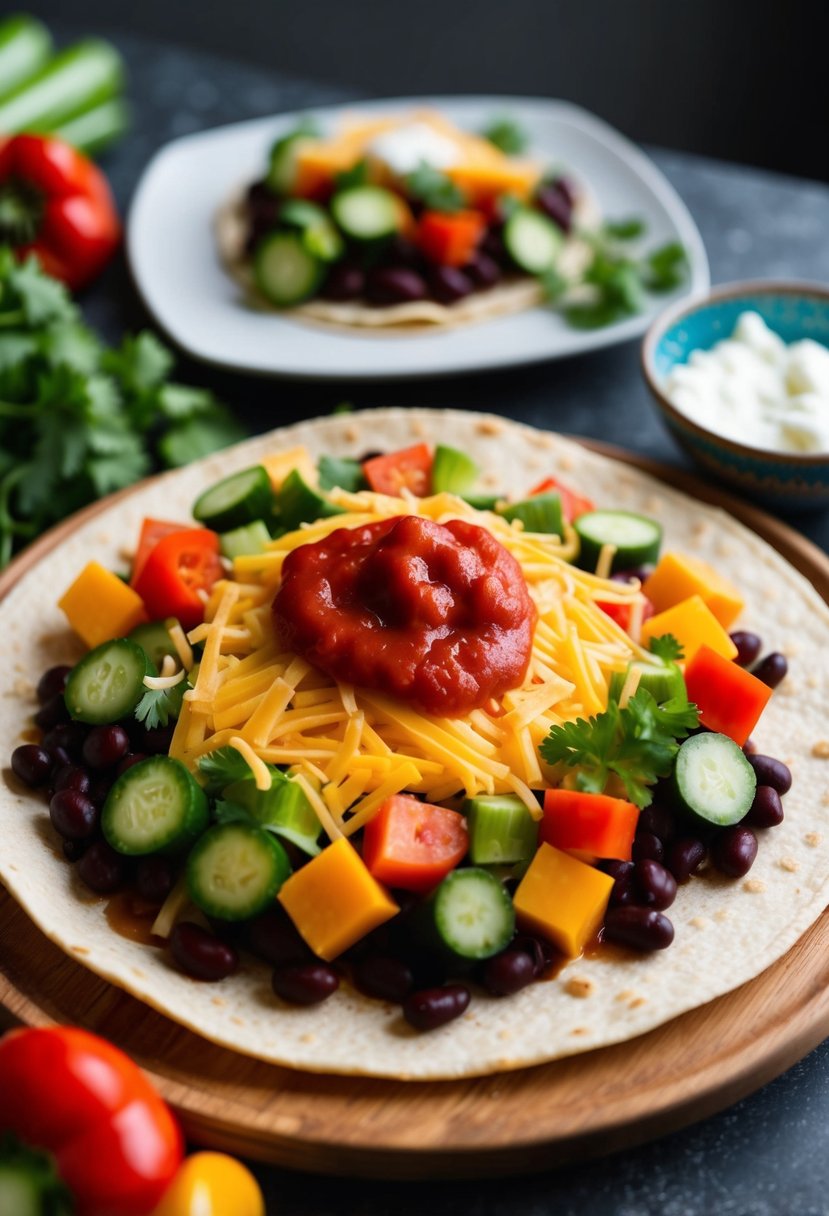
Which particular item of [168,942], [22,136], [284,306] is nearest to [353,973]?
[168,942]

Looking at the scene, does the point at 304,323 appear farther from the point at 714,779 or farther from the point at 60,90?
the point at 714,779

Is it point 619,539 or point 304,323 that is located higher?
point 304,323

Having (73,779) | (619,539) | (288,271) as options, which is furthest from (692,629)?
(288,271)

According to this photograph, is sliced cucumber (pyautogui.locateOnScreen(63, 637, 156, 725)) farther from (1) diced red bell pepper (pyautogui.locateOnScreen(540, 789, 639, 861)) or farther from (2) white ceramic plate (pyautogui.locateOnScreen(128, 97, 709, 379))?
(2) white ceramic plate (pyautogui.locateOnScreen(128, 97, 709, 379))

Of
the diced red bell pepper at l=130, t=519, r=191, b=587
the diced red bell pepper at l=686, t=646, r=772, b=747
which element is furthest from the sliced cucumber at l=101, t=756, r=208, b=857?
the diced red bell pepper at l=686, t=646, r=772, b=747

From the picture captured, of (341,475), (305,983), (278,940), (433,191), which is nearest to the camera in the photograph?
(305,983)

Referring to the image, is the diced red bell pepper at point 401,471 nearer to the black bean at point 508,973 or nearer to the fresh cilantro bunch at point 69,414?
the fresh cilantro bunch at point 69,414

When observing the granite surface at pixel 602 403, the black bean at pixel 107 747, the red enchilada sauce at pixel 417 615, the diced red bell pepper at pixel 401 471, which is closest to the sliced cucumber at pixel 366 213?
the granite surface at pixel 602 403

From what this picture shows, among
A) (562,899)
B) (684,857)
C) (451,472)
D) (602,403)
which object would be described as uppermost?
(451,472)
